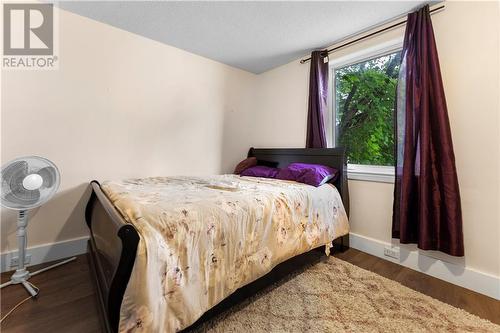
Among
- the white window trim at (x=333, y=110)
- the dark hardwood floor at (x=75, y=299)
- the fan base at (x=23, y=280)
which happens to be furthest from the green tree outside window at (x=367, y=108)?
the fan base at (x=23, y=280)

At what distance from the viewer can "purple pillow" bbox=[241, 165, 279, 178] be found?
2914 millimetres

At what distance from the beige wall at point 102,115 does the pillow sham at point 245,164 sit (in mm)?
411

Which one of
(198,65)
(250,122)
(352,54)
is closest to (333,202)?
(352,54)

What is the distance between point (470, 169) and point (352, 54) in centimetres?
164

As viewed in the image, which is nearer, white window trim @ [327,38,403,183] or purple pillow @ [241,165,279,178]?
white window trim @ [327,38,403,183]

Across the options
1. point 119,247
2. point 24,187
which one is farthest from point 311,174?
point 24,187

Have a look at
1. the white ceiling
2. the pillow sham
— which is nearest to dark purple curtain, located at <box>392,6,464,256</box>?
the white ceiling

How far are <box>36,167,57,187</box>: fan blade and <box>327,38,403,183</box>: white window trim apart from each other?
9.14ft

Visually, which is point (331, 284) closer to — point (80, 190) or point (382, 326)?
point (382, 326)

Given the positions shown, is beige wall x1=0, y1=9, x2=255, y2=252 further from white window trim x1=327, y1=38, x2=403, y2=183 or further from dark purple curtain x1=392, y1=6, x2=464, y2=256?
dark purple curtain x1=392, y1=6, x2=464, y2=256

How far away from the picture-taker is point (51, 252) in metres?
2.08

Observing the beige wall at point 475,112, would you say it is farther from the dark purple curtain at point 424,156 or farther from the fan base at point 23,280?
the fan base at point 23,280

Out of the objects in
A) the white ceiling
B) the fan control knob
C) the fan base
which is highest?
the white ceiling

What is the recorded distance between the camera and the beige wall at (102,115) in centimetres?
198
